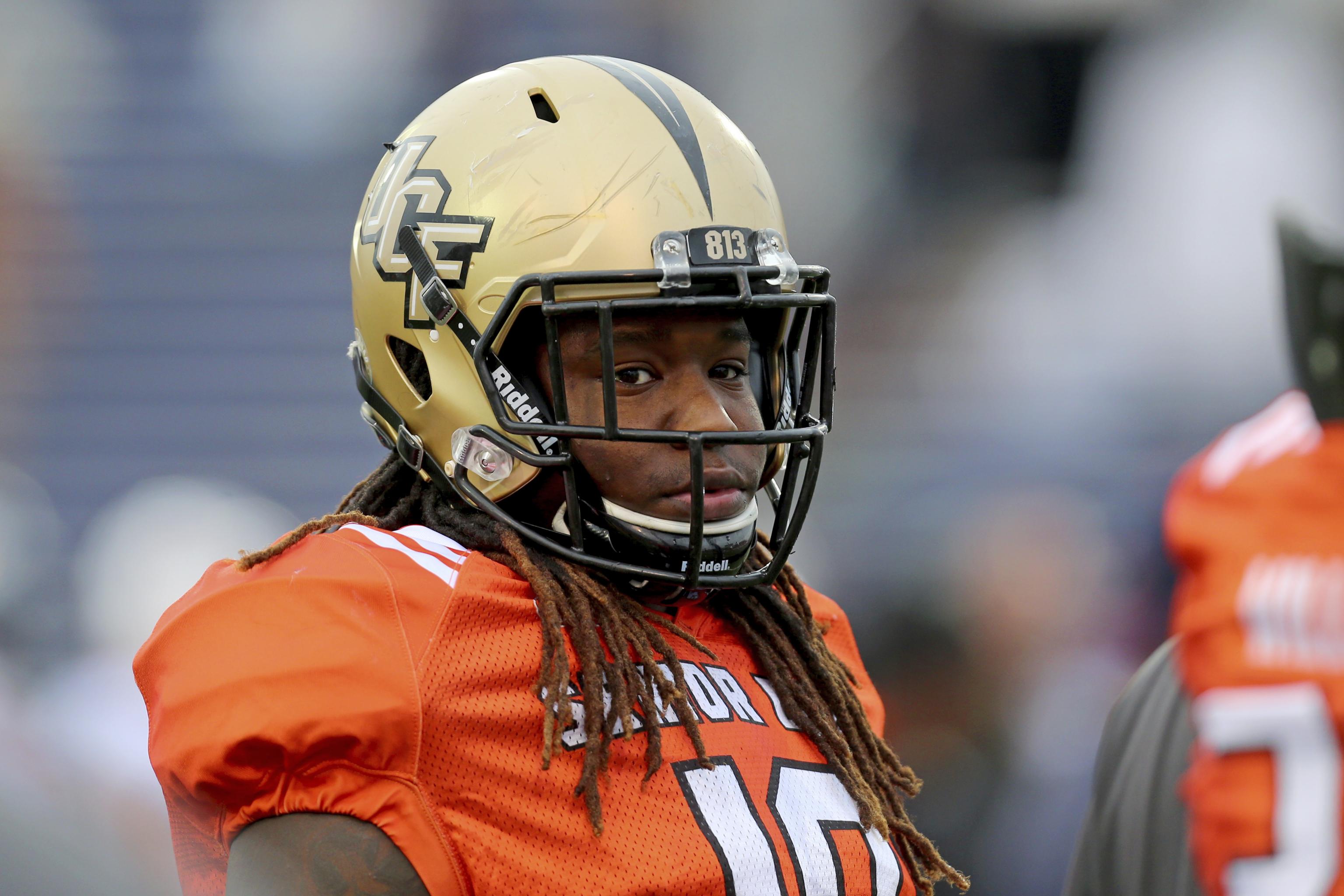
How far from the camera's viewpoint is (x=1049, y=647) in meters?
4.13

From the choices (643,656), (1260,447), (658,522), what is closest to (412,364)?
(658,522)

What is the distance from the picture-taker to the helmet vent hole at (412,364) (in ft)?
5.90

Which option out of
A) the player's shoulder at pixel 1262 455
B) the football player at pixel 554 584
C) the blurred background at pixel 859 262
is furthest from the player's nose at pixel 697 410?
the blurred background at pixel 859 262

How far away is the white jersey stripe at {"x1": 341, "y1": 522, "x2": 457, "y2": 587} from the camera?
1.53 m

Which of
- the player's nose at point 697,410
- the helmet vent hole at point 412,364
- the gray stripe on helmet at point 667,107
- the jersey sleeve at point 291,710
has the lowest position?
the jersey sleeve at point 291,710

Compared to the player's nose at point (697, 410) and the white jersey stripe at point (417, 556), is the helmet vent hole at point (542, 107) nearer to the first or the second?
the player's nose at point (697, 410)

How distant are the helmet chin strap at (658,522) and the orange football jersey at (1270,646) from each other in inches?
29.1

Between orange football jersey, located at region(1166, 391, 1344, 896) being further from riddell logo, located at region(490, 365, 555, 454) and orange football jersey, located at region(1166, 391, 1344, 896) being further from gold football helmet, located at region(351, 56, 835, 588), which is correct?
riddell logo, located at region(490, 365, 555, 454)

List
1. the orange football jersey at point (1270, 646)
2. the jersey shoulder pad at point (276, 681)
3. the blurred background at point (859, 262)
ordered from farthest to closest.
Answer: the blurred background at point (859, 262)
the jersey shoulder pad at point (276, 681)
the orange football jersey at point (1270, 646)

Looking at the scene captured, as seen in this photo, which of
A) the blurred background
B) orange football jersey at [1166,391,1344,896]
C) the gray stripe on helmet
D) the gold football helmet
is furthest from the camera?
the blurred background

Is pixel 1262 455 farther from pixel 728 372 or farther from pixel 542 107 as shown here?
pixel 542 107

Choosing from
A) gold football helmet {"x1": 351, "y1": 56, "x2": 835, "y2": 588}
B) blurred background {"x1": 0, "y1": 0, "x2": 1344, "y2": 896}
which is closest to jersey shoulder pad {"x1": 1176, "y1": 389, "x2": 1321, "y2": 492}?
gold football helmet {"x1": 351, "y1": 56, "x2": 835, "y2": 588}

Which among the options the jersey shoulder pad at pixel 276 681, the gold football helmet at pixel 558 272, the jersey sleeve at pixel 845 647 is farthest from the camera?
the jersey sleeve at pixel 845 647

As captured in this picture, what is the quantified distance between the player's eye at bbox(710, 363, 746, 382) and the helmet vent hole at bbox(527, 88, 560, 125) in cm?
38
